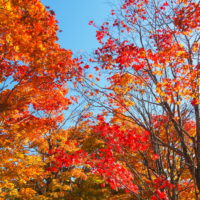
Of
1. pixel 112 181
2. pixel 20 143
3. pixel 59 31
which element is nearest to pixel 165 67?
pixel 112 181

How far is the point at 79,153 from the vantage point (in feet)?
32.7

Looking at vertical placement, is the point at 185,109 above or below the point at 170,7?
below

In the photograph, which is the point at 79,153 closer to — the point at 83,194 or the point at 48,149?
the point at 48,149

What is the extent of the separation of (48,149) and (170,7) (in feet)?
38.4

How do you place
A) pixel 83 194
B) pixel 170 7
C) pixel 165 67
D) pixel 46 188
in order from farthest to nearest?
1. pixel 83 194
2. pixel 46 188
3. pixel 170 7
4. pixel 165 67

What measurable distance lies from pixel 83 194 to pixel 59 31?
12500 millimetres

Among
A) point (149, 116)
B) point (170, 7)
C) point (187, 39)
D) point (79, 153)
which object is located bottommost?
point (79, 153)

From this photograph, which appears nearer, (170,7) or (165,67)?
(165,67)

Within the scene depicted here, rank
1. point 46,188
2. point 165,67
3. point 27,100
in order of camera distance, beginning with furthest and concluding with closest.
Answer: point 46,188
point 27,100
point 165,67

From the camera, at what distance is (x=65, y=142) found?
1436cm

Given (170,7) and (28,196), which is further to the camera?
(28,196)

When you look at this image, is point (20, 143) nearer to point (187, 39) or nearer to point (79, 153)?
point (79, 153)

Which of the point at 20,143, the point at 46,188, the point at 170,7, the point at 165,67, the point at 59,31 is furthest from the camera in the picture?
the point at 46,188

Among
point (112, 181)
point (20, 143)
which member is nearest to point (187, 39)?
point (112, 181)
